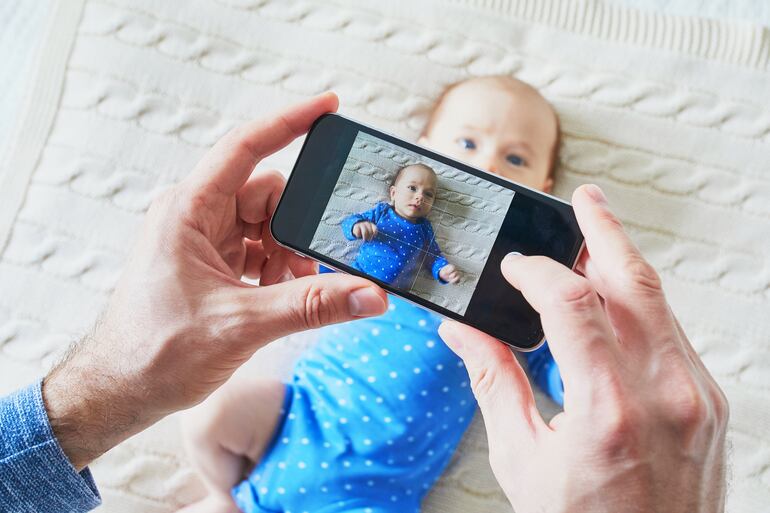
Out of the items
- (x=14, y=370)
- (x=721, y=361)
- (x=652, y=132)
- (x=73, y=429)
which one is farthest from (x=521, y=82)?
(x=14, y=370)

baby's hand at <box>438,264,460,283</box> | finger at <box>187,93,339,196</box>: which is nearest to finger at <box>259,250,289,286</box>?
finger at <box>187,93,339,196</box>

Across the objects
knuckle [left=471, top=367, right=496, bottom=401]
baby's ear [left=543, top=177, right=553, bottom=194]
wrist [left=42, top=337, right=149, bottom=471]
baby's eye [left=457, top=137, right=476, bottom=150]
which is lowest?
wrist [left=42, top=337, right=149, bottom=471]

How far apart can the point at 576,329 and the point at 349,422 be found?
47 centimetres

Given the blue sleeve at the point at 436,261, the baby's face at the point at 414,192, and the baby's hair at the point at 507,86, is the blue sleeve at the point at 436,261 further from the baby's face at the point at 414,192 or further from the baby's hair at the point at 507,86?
the baby's hair at the point at 507,86

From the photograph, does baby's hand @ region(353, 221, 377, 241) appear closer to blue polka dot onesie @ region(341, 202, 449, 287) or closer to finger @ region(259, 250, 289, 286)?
blue polka dot onesie @ region(341, 202, 449, 287)

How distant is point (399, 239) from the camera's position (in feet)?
2.26

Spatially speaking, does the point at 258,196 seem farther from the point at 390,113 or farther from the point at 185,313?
the point at 390,113

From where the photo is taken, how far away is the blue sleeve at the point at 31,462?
68 cm

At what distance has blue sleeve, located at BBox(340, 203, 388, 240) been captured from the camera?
0.69 m

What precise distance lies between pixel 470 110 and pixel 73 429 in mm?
697

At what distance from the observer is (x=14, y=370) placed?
0.98 meters

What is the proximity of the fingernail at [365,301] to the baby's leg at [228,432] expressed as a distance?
0.36 m

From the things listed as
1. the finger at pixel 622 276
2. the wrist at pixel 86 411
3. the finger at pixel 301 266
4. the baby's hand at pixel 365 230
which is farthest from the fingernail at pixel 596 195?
the wrist at pixel 86 411

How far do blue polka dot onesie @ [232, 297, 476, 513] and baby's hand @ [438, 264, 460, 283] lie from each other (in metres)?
0.27
